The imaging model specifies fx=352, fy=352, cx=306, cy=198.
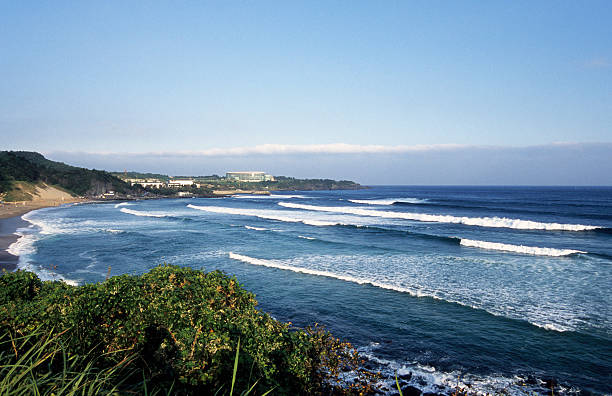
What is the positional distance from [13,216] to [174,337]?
56.5 m

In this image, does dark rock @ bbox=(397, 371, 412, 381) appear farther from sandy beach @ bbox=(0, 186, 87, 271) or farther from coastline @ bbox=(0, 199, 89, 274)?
sandy beach @ bbox=(0, 186, 87, 271)

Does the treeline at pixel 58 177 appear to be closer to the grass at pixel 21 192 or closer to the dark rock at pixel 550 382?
the grass at pixel 21 192

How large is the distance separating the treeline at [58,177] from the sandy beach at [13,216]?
16.6ft

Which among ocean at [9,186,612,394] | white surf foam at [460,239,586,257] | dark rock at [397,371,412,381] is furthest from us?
white surf foam at [460,239,586,257]

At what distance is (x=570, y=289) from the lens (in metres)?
16.8

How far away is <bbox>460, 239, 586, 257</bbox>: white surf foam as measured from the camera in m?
24.8

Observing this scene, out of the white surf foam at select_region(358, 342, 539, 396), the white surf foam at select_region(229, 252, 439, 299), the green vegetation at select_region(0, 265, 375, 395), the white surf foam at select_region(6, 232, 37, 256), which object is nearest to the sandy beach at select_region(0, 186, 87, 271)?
the white surf foam at select_region(6, 232, 37, 256)

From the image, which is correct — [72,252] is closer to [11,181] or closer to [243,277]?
[243,277]

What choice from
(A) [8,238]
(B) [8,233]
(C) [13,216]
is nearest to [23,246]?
(A) [8,238]

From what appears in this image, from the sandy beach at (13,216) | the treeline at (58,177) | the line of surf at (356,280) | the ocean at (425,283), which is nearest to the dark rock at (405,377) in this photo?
the ocean at (425,283)

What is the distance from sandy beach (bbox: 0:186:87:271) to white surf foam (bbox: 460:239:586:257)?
3094cm

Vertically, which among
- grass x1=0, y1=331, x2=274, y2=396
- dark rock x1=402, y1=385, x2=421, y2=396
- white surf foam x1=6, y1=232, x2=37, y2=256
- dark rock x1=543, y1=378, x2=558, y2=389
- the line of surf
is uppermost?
grass x1=0, y1=331, x2=274, y2=396

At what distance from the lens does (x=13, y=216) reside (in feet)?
160

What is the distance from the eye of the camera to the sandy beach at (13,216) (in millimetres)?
22681
